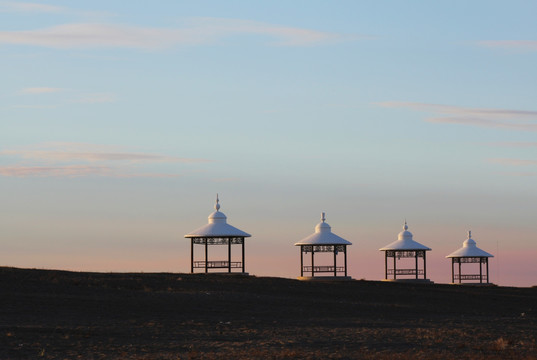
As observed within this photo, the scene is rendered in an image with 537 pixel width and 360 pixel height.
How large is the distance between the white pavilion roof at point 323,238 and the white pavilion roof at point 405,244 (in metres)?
7.67

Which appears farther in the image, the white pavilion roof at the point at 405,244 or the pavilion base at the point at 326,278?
the white pavilion roof at the point at 405,244

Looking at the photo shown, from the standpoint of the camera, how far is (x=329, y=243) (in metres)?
69.1

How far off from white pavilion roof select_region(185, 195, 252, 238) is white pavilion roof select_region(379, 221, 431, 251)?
50.9ft

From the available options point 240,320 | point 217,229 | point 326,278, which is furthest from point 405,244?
point 240,320

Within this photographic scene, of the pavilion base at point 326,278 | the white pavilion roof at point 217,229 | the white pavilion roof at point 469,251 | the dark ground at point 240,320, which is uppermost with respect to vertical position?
the white pavilion roof at point 217,229

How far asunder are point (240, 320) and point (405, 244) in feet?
136

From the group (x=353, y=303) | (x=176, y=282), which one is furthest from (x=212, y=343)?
(x=176, y=282)

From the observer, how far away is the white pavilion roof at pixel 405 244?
2987 inches

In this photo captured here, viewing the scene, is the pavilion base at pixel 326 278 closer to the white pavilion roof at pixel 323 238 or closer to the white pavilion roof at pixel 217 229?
the white pavilion roof at pixel 323 238

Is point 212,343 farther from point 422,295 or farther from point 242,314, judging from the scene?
point 422,295

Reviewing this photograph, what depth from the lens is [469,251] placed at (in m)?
81.6

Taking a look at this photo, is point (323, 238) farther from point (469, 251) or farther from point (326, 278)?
point (469, 251)

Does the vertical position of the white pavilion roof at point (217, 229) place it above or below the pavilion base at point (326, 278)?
above

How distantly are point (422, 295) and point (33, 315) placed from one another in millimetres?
26096
